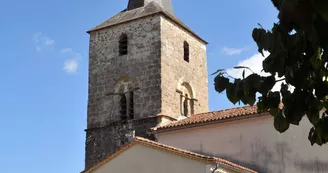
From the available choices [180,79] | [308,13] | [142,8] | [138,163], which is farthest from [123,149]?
[308,13]

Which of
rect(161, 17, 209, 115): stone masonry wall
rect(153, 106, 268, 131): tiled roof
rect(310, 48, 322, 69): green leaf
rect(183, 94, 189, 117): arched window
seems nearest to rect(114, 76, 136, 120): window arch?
rect(161, 17, 209, 115): stone masonry wall

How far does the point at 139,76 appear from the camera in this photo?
20734 millimetres

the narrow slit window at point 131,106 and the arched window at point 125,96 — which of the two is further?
the arched window at point 125,96

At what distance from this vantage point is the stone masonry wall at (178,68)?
20.5 metres

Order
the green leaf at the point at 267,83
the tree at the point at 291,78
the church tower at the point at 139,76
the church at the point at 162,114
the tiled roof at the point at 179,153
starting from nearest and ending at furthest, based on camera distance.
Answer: the tree at the point at 291,78 → the green leaf at the point at 267,83 → the tiled roof at the point at 179,153 → the church at the point at 162,114 → the church tower at the point at 139,76

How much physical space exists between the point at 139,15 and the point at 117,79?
285cm

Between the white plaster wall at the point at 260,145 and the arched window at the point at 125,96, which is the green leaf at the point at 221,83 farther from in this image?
the arched window at the point at 125,96

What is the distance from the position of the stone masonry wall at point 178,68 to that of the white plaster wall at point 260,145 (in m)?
3.45

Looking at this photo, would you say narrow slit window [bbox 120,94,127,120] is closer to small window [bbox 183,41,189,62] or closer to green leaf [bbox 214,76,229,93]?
small window [bbox 183,41,189,62]

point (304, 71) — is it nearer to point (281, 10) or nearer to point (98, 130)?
point (281, 10)

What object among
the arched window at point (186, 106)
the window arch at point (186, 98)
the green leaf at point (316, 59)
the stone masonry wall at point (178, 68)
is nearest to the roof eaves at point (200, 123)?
the stone masonry wall at point (178, 68)

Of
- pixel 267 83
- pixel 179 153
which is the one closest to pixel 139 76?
pixel 179 153

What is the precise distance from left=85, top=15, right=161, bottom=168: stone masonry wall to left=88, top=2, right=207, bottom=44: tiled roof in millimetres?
204

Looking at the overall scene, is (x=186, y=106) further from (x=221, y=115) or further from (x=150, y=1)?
(x=221, y=115)
